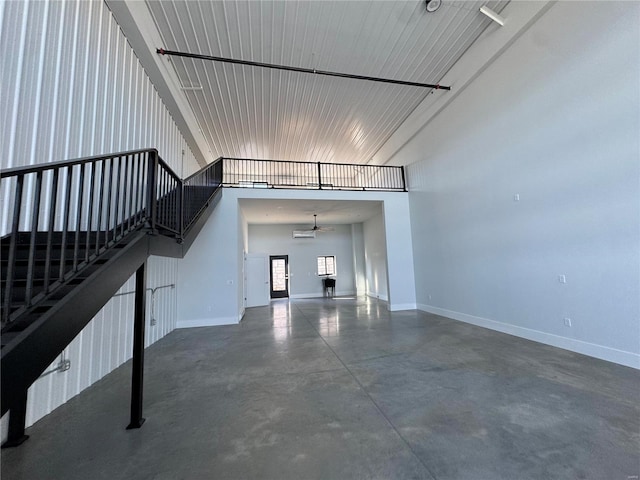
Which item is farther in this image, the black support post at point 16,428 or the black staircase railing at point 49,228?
the black support post at point 16,428

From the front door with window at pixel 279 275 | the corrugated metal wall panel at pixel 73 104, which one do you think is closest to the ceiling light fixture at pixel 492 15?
the corrugated metal wall panel at pixel 73 104

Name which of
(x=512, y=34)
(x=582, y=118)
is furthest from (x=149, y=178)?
(x=512, y=34)

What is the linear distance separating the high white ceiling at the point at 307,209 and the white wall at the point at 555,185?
3152 mm

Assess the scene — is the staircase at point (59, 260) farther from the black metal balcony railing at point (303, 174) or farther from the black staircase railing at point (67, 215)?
the black metal balcony railing at point (303, 174)

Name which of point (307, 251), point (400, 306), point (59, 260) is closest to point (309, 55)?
point (59, 260)

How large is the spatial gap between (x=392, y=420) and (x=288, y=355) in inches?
84.7

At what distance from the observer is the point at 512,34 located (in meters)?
4.36

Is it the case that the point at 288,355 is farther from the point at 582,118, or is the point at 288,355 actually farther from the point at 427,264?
→ the point at 582,118

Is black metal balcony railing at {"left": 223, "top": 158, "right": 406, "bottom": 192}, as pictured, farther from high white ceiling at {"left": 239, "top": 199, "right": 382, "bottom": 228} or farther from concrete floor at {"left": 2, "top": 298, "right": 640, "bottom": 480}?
concrete floor at {"left": 2, "top": 298, "right": 640, "bottom": 480}

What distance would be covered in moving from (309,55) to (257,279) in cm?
710

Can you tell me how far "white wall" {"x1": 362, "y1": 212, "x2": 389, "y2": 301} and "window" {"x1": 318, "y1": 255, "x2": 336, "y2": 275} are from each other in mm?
1587

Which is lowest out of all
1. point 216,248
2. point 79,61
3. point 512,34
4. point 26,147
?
point 216,248

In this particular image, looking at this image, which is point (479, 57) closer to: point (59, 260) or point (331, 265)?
point (59, 260)

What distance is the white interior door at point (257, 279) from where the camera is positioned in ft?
30.5
